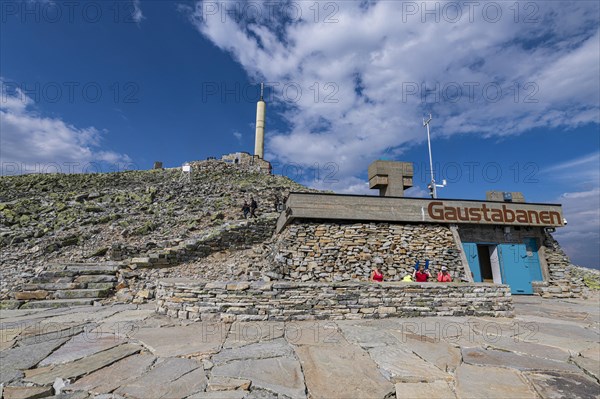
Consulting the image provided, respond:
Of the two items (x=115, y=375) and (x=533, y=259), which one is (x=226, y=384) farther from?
(x=533, y=259)

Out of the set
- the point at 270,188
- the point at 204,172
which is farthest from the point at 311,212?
the point at 204,172

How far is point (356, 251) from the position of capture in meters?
13.3

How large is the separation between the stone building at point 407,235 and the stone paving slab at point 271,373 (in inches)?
312

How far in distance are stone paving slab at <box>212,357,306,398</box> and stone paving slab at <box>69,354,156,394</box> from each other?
1.10 m

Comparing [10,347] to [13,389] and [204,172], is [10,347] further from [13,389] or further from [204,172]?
[204,172]

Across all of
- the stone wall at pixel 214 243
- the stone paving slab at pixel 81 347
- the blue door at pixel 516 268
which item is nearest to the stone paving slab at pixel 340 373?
the stone paving slab at pixel 81 347

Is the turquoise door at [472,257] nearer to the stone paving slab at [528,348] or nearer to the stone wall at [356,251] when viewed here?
the stone wall at [356,251]

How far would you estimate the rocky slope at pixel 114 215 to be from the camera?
49.7 ft

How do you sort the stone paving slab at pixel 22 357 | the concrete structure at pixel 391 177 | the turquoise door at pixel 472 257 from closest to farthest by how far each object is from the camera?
the stone paving slab at pixel 22 357
the turquoise door at pixel 472 257
the concrete structure at pixel 391 177

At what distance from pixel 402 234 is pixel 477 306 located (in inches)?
223

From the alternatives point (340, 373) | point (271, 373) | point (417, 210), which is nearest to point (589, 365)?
point (340, 373)

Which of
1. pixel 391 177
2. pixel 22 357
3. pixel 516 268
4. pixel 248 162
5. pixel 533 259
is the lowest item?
pixel 22 357

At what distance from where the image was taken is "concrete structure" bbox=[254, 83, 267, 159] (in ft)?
163

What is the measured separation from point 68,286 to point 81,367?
9.54 m
